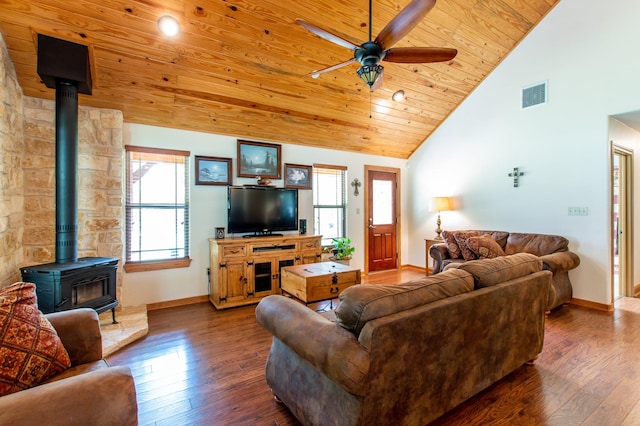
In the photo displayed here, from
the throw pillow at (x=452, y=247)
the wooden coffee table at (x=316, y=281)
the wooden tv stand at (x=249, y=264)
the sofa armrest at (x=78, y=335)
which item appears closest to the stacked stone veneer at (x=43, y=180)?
the wooden tv stand at (x=249, y=264)

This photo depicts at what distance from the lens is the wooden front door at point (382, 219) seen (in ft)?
18.9

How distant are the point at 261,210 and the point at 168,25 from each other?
2.42m

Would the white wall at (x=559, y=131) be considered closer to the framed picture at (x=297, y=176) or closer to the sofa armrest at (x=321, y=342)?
the framed picture at (x=297, y=176)

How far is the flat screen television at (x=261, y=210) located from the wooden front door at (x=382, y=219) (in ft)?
5.64

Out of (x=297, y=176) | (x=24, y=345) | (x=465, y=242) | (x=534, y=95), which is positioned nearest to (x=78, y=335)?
(x=24, y=345)

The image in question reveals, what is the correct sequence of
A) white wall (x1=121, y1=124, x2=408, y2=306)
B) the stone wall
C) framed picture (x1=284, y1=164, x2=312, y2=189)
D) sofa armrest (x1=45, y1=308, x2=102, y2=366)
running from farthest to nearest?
1. framed picture (x1=284, y1=164, x2=312, y2=189)
2. white wall (x1=121, y1=124, x2=408, y2=306)
3. the stone wall
4. sofa armrest (x1=45, y1=308, x2=102, y2=366)

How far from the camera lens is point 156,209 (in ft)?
12.8

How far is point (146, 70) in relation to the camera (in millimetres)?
3123

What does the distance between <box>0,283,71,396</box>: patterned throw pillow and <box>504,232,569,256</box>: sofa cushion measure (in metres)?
4.91

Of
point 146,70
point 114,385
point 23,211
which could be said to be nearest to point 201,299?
point 23,211

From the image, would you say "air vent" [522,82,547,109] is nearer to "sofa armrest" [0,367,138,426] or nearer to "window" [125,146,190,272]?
"window" [125,146,190,272]

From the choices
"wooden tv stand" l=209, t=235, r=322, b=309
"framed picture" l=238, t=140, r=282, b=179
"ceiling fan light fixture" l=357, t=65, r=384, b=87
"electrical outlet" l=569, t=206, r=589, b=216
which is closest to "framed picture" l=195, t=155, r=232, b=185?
"framed picture" l=238, t=140, r=282, b=179

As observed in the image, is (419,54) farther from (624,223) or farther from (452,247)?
(624,223)

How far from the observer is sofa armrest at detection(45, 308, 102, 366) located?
161cm
